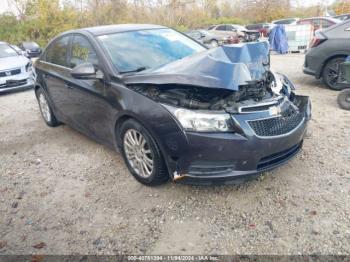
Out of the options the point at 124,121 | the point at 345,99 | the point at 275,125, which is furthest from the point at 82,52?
the point at 345,99

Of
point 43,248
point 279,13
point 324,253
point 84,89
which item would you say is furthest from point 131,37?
point 279,13

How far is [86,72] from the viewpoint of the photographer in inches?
132

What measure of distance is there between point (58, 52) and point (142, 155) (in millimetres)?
2494

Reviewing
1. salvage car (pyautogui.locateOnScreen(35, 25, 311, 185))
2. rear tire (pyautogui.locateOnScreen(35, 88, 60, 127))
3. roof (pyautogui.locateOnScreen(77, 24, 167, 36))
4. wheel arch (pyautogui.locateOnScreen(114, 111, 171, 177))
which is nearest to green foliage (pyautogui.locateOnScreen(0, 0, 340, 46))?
rear tire (pyautogui.locateOnScreen(35, 88, 60, 127))

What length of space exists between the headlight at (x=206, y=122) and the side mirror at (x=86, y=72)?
129 cm

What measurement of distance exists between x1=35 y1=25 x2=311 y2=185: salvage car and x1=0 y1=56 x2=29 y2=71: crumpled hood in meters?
6.02

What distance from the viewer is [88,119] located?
395 cm

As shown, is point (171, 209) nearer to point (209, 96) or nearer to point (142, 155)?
point (142, 155)

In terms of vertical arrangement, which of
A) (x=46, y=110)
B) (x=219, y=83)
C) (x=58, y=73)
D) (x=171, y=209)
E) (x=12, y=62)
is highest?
(x=219, y=83)

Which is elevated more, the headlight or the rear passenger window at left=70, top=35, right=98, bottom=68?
the rear passenger window at left=70, top=35, right=98, bottom=68

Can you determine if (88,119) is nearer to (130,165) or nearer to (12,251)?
(130,165)

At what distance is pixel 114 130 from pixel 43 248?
1348 millimetres

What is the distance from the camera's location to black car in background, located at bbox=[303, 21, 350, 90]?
20.3 ft

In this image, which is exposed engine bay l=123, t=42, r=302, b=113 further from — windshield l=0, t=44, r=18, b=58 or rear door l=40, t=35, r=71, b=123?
windshield l=0, t=44, r=18, b=58
